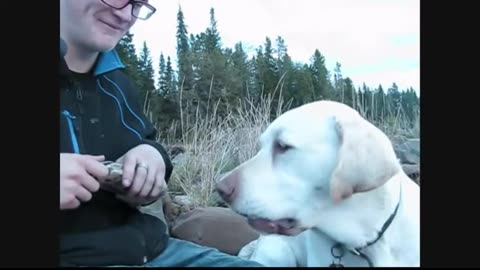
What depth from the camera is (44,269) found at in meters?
1.24

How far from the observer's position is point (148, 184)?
64.6 inches

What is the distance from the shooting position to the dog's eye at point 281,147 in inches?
61.2

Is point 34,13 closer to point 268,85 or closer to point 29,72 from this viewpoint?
point 29,72

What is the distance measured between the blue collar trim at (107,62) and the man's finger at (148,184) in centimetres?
31

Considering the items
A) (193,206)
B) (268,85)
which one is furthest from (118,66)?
(193,206)

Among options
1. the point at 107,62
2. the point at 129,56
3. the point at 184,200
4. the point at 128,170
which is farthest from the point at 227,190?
the point at 184,200

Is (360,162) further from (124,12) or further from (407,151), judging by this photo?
(124,12)

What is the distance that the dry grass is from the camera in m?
2.07

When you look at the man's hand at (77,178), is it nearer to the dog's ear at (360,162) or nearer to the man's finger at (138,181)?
the man's finger at (138,181)

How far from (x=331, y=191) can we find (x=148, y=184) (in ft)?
1.63

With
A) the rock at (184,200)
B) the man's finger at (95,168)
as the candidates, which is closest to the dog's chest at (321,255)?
the man's finger at (95,168)
